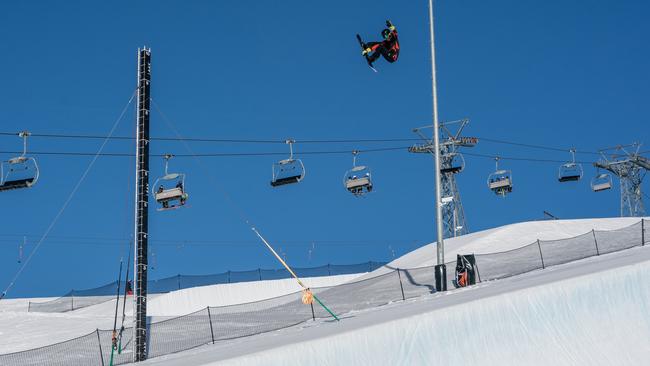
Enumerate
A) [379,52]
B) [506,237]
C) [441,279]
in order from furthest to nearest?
[506,237] → [379,52] → [441,279]

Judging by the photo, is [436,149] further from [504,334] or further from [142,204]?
[142,204]

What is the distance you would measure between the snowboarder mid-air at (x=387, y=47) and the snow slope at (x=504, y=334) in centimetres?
951

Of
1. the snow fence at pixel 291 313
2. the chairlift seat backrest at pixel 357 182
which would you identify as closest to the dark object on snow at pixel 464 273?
the snow fence at pixel 291 313

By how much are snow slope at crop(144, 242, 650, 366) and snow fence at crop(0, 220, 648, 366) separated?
294 cm

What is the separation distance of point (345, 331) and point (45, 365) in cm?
1031

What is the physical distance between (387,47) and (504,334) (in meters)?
11.6

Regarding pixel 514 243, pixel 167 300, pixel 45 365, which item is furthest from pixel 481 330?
pixel 167 300

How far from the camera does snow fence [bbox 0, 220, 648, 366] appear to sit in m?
21.3

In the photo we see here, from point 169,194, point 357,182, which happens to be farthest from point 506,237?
point 169,194

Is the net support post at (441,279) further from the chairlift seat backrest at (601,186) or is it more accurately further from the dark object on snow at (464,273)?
the chairlift seat backrest at (601,186)

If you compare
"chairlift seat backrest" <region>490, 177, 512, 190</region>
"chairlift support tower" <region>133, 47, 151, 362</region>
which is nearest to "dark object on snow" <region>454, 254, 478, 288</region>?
"chairlift support tower" <region>133, 47, 151, 362</region>

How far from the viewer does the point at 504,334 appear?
54.1ft

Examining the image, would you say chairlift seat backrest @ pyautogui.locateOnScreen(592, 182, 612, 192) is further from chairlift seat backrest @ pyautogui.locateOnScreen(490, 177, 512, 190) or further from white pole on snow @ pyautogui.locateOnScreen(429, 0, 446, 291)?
white pole on snow @ pyautogui.locateOnScreen(429, 0, 446, 291)

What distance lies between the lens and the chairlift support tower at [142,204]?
18.8 metres
